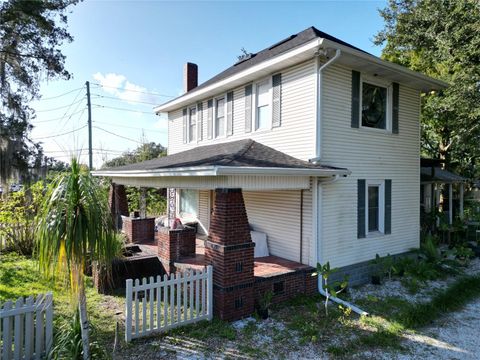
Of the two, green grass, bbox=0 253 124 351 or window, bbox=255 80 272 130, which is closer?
green grass, bbox=0 253 124 351

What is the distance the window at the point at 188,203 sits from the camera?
1250 centimetres

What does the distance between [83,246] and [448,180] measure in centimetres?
1384

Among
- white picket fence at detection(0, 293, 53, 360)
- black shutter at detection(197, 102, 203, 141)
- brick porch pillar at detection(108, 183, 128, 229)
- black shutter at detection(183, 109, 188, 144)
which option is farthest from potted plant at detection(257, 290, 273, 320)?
black shutter at detection(183, 109, 188, 144)

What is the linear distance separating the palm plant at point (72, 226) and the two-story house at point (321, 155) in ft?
7.78

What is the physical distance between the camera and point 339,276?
311 inches

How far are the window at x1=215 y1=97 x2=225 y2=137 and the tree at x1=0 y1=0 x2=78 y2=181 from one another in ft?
18.3

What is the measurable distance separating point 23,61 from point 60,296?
317 inches

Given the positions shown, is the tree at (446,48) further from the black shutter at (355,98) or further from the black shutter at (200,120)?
the black shutter at (200,120)

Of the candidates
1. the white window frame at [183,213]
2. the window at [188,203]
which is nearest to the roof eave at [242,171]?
the white window frame at [183,213]

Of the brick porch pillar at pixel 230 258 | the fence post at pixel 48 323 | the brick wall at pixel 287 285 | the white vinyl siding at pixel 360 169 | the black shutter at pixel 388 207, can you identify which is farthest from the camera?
the black shutter at pixel 388 207

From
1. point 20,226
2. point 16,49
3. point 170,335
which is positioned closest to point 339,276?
point 170,335

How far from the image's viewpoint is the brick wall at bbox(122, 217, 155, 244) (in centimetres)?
1054

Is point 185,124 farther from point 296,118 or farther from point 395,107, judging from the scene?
point 395,107

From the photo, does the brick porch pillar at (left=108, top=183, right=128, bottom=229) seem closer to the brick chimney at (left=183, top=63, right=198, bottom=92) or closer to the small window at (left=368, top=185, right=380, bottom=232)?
the brick chimney at (left=183, top=63, right=198, bottom=92)
